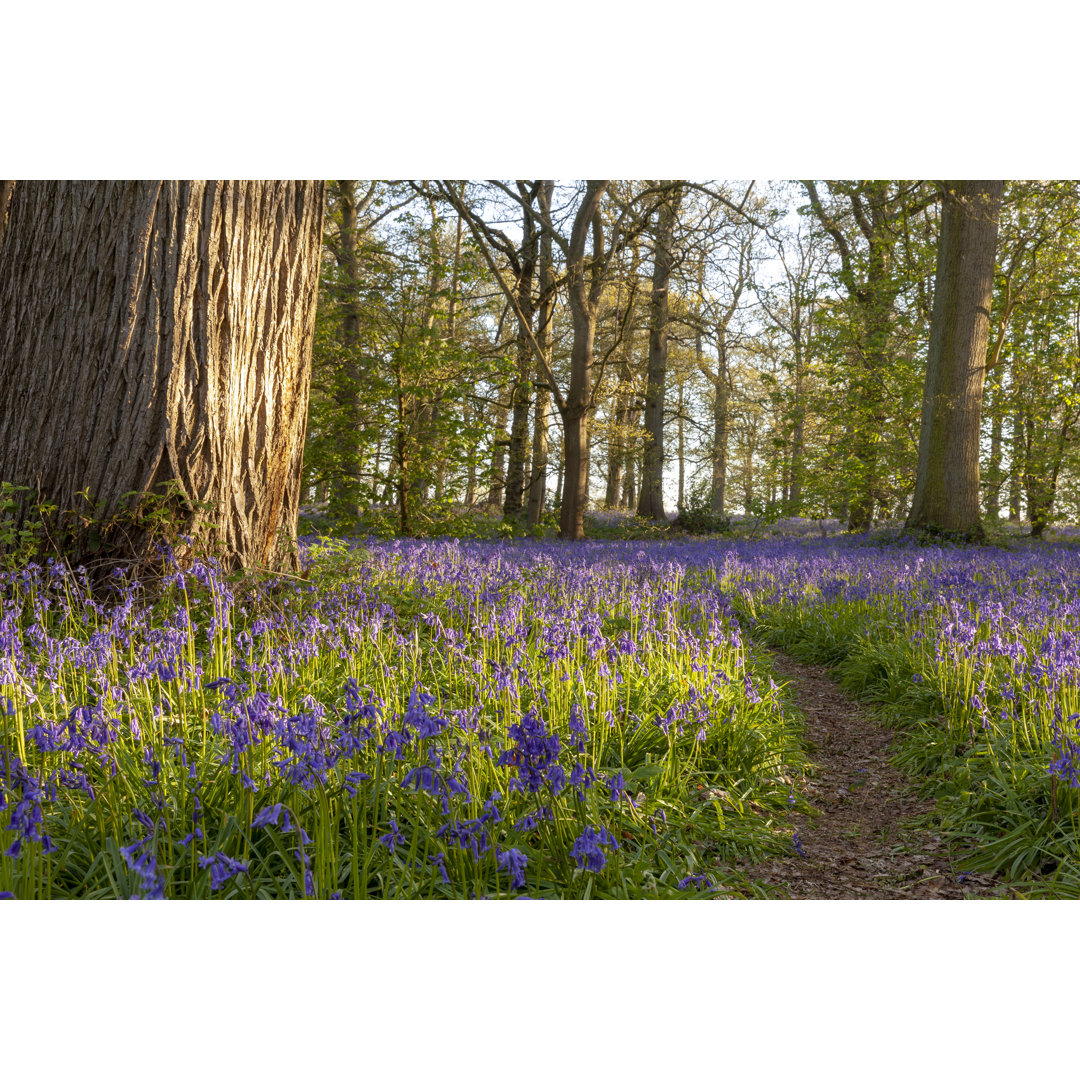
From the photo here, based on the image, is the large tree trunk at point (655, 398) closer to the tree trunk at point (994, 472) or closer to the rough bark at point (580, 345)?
the rough bark at point (580, 345)

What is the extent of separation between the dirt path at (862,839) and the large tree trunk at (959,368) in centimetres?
817

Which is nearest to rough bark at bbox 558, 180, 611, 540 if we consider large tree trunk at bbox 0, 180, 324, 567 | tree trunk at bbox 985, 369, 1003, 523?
tree trunk at bbox 985, 369, 1003, 523

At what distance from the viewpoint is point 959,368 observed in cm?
1116

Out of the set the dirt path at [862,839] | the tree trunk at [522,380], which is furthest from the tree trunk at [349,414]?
the dirt path at [862,839]

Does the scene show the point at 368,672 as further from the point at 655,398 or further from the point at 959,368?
the point at 655,398

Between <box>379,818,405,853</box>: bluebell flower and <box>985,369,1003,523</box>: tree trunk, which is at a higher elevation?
<box>985,369,1003,523</box>: tree trunk

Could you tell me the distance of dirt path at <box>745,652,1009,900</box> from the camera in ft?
8.19

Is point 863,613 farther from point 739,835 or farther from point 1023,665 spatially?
point 739,835

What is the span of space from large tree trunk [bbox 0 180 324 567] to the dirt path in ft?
11.7

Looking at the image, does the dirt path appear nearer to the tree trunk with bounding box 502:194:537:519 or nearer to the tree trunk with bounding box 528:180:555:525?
the tree trunk with bounding box 502:194:537:519

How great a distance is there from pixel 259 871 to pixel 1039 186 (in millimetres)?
13468

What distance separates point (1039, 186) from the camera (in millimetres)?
10789

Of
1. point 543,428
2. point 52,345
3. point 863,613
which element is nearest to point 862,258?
point 543,428

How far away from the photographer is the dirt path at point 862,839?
98.3 inches
